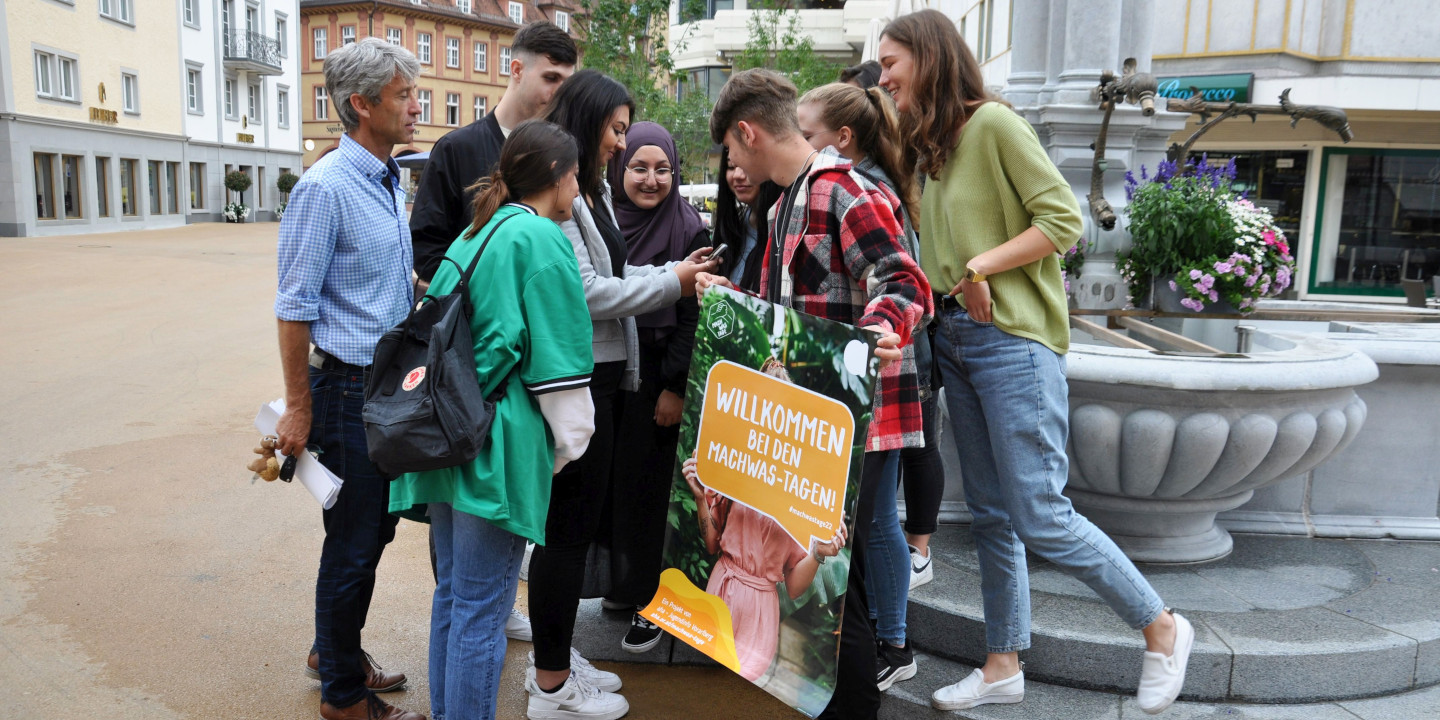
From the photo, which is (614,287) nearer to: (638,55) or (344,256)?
(344,256)

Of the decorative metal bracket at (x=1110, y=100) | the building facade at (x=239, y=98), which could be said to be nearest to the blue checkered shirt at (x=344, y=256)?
the decorative metal bracket at (x=1110, y=100)

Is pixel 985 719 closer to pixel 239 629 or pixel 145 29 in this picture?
pixel 239 629

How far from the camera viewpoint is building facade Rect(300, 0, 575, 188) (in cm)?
5778

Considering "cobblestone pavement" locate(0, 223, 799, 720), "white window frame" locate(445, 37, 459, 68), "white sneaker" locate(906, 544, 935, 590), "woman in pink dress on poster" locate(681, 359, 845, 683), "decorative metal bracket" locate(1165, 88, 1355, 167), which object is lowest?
"cobblestone pavement" locate(0, 223, 799, 720)

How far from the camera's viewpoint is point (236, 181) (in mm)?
36500

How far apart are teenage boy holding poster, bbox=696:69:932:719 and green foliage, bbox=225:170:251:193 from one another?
125 ft

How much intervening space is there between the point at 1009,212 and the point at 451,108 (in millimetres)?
62640

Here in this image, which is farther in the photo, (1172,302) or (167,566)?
(1172,302)

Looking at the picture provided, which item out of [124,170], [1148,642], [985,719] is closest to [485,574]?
[985,719]

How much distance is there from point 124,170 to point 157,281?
18150 millimetres

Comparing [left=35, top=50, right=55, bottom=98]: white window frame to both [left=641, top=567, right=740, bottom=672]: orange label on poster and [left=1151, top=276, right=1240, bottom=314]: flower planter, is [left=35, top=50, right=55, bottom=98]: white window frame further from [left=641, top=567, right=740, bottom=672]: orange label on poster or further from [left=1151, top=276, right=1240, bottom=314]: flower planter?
[left=641, top=567, right=740, bottom=672]: orange label on poster

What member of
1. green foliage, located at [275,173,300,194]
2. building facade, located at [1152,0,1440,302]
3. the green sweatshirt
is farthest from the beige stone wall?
the green sweatshirt

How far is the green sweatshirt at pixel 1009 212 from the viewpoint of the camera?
2535mm

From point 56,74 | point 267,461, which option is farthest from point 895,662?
point 56,74
